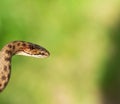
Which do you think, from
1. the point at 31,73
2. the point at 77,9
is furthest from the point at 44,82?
the point at 77,9

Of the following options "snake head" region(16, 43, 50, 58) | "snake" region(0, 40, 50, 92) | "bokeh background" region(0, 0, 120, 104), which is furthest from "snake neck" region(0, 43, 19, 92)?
"bokeh background" region(0, 0, 120, 104)

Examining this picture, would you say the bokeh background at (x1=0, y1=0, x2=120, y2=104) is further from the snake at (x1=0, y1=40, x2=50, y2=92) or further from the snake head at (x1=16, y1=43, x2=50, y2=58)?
the snake at (x1=0, y1=40, x2=50, y2=92)

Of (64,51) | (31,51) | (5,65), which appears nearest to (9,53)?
(5,65)

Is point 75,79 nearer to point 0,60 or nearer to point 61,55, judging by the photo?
point 61,55

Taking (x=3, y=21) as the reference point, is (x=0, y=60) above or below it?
below

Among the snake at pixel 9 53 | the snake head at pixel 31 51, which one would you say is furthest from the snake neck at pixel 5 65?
the snake head at pixel 31 51
